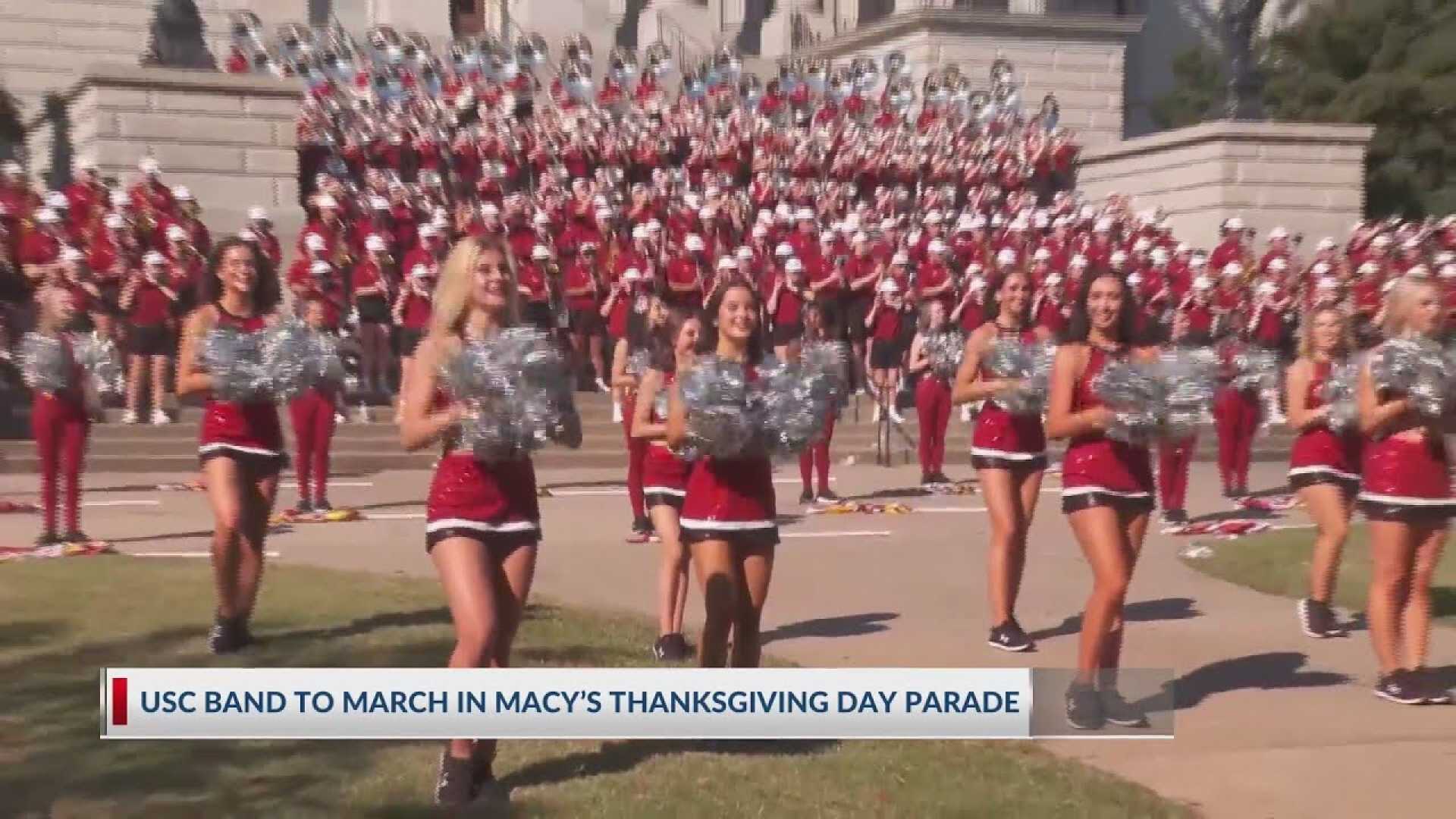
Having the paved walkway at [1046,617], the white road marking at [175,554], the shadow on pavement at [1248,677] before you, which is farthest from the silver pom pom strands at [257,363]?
the shadow on pavement at [1248,677]

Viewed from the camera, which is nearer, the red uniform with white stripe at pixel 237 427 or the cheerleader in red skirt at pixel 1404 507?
the cheerleader in red skirt at pixel 1404 507

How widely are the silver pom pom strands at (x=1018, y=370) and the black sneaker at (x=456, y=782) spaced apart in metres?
3.47

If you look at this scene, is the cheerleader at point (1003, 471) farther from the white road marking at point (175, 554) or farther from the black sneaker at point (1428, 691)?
the white road marking at point (175, 554)

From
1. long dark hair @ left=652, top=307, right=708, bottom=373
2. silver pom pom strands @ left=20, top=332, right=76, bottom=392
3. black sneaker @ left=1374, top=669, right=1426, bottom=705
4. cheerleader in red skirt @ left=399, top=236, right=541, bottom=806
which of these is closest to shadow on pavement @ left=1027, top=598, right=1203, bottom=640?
black sneaker @ left=1374, top=669, right=1426, bottom=705

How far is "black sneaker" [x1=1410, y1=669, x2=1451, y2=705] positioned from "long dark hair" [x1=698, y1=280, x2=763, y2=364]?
3.26 metres

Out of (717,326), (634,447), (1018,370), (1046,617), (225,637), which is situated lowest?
(1046,617)

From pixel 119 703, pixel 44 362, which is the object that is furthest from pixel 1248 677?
pixel 44 362

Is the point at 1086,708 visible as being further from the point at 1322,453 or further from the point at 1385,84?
the point at 1385,84

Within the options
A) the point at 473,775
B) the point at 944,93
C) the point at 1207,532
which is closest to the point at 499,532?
the point at 473,775

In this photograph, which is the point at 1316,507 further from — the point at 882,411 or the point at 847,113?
the point at 847,113

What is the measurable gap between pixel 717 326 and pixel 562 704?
1712mm

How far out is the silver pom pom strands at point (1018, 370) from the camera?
8.30 m

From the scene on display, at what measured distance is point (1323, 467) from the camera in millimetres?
9406

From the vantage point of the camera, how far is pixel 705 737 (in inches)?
249
